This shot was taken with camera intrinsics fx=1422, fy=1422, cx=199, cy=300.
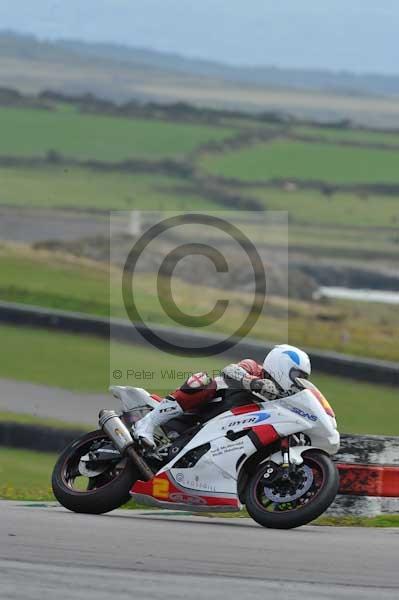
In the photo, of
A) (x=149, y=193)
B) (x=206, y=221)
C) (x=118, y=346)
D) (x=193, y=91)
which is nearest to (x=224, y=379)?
(x=118, y=346)

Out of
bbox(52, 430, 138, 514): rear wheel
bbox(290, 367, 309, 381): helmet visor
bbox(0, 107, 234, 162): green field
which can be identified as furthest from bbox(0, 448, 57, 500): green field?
bbox(0, 107, 234, 162): green field

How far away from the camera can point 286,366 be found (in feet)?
32.9

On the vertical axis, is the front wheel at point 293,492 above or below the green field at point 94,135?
below

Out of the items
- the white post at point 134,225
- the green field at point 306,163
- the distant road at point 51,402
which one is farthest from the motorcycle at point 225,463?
the green field at point 306,163

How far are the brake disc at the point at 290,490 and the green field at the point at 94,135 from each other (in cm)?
7665

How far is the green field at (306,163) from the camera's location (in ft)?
271

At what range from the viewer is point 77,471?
1031cm

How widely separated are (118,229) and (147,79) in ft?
337

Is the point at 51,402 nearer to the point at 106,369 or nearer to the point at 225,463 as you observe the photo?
the point at 106,369

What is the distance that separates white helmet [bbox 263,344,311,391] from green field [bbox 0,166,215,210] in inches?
2072

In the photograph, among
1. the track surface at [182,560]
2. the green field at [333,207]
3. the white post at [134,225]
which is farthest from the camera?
the green field at [333,207]

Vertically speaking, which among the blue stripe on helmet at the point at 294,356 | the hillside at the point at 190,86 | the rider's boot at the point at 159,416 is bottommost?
the rider's boot at the point at 159,416

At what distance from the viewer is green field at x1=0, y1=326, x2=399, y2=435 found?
21797 mm

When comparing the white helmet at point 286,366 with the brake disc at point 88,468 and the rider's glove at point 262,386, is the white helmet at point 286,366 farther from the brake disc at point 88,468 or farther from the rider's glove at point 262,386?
the brake disc at point 88,468
